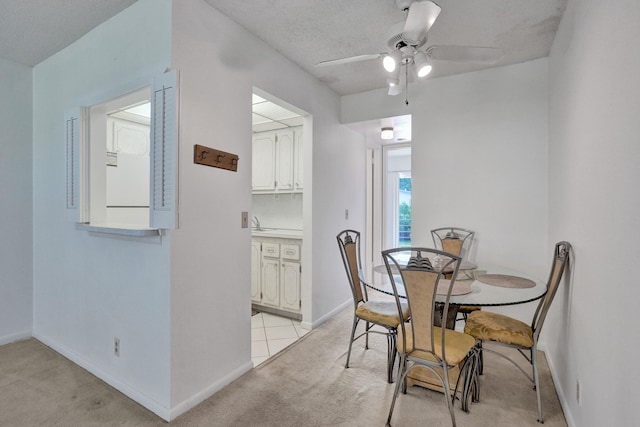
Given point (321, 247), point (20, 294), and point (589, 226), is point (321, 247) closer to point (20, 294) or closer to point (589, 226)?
point (589, 226)

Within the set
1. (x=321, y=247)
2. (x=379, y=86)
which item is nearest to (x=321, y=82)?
(x=379, y=86)

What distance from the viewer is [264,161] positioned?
421cm

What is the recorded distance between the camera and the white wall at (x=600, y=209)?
1131mm

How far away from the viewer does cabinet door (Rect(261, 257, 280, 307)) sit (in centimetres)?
362

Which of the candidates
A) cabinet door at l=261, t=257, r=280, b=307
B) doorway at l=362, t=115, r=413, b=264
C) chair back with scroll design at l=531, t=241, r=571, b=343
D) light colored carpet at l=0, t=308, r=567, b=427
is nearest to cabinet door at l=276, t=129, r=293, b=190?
doorway at l=362, t=115, r=413, b=264

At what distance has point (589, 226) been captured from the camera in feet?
5.30

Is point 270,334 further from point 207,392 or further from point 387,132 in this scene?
point 387,132

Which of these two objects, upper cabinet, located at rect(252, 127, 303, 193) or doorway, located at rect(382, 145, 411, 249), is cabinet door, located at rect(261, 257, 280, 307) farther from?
doorway, located at rect(382, 145, 411, 249)

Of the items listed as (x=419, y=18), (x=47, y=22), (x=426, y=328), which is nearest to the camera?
(x=419, y=18)

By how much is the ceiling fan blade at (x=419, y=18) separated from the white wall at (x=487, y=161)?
1651 mm

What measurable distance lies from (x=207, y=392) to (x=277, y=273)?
163 cm

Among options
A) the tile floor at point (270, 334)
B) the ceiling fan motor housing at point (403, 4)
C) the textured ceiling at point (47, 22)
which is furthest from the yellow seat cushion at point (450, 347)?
the textured ceiling at point (47, 22)

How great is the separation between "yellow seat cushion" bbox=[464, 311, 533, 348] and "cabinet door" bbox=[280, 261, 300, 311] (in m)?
1.83

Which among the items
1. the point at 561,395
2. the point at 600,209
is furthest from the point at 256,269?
the point at 600,209
